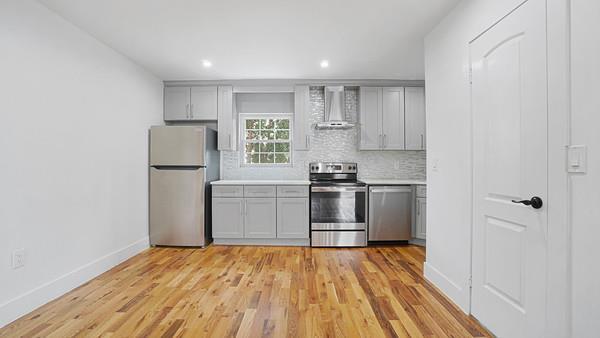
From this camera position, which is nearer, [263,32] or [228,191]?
[263,32]

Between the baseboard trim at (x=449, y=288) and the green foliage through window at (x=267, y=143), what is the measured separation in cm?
266

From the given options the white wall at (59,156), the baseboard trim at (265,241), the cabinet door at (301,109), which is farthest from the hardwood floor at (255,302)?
the cabinet door at (301,109)

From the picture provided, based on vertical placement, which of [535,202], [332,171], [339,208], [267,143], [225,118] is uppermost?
[225,118]

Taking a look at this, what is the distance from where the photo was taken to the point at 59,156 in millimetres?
2484

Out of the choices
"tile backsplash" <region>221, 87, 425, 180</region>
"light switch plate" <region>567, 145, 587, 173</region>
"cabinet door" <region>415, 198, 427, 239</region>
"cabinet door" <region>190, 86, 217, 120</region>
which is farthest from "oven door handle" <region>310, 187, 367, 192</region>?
"light switch plate" <region>567, 145, 587, 173</region>

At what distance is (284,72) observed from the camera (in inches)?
157

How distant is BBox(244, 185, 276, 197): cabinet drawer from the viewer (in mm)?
3990

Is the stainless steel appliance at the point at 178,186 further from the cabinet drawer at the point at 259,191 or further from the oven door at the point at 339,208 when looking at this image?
the oven door at the point at 339,208

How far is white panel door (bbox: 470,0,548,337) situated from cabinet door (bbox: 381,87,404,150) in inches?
89.6

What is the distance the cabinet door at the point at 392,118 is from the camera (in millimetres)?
4375

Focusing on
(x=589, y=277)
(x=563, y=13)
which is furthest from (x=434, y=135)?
(x=589, y=277)

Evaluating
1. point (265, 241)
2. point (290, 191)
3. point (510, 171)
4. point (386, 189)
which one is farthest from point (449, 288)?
point (265, 241)

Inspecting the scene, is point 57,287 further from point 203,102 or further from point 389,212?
point 389,212

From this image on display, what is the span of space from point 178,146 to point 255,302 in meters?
2.42
